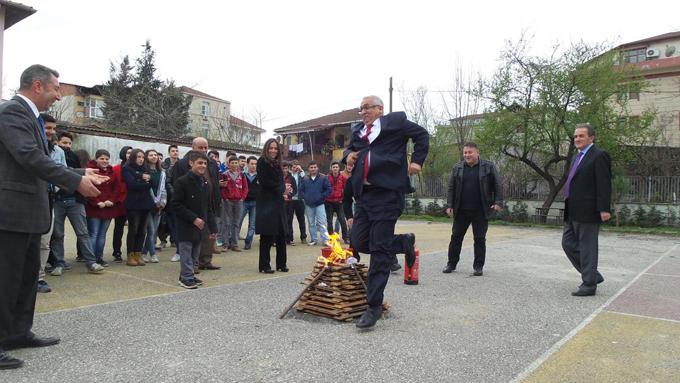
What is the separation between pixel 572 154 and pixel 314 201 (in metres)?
14.7

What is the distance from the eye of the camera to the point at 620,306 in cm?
569

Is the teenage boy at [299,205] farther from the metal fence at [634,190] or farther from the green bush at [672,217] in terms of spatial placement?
the green bush at [672,217]

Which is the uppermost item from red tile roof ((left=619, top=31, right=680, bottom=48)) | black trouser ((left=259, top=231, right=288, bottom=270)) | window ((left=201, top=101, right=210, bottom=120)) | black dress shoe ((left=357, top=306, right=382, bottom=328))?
red tile roof ((left=619, top=31, right=680, bottom=48))

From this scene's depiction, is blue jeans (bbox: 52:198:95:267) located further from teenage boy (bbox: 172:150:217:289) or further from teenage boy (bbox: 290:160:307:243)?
teenage boy (bbox: 290:160:307:243)

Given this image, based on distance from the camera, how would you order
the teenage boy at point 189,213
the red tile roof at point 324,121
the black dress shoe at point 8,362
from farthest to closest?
the red tile roof at point 324,121, the teenage boy at point 189,213, the black dress shoe at point 8,362

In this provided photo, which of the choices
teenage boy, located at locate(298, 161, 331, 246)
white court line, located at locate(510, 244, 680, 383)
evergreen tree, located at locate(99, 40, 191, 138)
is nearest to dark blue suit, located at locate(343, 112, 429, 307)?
white court line, located at locate(510, 244, 680, 383)

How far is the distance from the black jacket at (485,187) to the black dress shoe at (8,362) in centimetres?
588

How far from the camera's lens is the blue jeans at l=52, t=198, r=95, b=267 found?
6.79 metres

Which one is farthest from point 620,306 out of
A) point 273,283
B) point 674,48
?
point 674,48

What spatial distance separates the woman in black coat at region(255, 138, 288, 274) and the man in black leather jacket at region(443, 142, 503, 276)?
2.58 metres

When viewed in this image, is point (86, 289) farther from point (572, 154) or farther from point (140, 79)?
point (140, 79)

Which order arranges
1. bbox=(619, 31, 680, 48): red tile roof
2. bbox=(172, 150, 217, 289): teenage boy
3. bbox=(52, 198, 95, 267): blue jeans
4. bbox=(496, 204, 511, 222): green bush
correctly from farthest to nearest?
bbox=(619, 31, 680, 48): red tile roof < bbox=(496, 204, 511, 222): green bush < bbox=(52, 198, 95, 267): blue jeans < bbox=(172, 150, 217, 289): teenage boy

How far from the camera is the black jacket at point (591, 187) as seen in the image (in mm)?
6184

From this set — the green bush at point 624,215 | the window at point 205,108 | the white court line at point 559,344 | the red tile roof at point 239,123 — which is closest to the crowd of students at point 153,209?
the white court line at point 559,344
